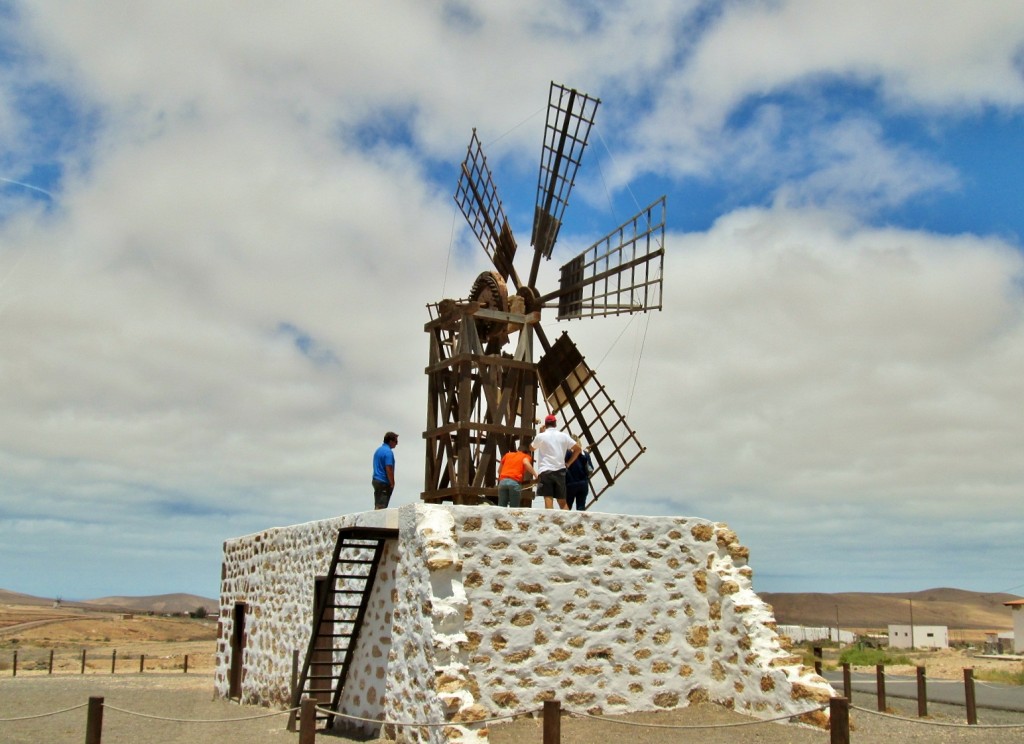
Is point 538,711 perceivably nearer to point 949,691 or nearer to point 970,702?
point 970,702

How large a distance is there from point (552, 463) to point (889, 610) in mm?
97174

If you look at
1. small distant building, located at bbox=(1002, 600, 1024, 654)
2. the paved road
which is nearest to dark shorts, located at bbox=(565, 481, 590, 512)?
the paved road

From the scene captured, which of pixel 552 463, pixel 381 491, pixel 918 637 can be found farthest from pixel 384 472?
pixel 918 637

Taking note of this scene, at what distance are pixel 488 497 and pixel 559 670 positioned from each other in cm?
419

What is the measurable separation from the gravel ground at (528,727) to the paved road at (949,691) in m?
1.28

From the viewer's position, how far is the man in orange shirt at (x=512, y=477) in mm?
11492

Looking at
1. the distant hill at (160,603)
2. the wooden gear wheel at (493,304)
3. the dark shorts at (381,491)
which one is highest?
the wooden gear wheel at (493,304)

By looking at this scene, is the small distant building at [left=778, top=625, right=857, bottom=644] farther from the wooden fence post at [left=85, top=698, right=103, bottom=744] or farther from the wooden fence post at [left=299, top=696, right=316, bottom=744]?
the wooden fence post at [left=299, top=696, right=316, bottom=744]

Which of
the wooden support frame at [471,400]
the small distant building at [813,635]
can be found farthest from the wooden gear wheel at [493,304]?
the small distant building at [813,635]

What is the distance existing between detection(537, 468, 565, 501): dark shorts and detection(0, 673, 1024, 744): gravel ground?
2.57 meters

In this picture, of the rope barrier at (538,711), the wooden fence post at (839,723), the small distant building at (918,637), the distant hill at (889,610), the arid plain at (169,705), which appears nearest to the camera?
the wooden fence post at (839,723)

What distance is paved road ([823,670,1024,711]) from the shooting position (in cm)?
1780

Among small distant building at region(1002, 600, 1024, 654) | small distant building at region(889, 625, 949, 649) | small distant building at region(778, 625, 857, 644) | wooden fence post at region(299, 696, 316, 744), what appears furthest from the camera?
small distant building at region(778, 625, 857, 644)

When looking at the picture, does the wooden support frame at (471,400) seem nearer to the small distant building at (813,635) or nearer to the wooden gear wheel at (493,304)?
the wooden gear wheel at (493,304)
